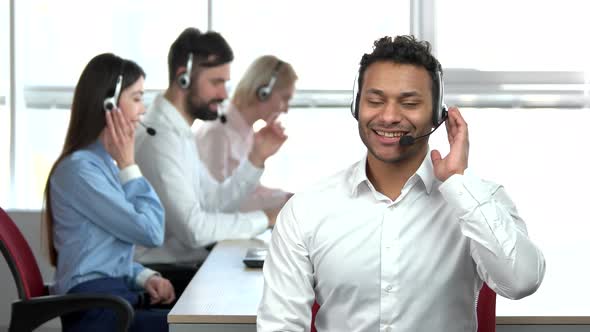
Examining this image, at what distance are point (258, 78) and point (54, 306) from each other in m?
2.07

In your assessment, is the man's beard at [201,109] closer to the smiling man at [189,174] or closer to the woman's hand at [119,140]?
the smiling man at [189,174]

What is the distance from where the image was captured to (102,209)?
2.70 metres

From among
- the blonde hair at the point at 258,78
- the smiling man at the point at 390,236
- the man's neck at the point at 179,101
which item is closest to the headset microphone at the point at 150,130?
the man's neck at the point at 179,101

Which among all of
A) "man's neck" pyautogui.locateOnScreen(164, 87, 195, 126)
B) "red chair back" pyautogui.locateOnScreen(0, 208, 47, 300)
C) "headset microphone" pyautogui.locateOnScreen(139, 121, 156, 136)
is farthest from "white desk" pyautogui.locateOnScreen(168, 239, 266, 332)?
"man's neck" pyautogui.locateOnScreen(164, 87, 195, 126)

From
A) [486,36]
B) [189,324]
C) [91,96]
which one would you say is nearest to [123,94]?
[91,96]

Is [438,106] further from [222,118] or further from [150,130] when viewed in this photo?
[222,118]

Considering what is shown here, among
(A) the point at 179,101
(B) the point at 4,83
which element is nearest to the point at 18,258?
(A) the point at 179,101

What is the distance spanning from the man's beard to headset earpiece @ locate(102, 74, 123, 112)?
60 centimetres

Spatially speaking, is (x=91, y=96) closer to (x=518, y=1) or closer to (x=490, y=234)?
(x=490, y=234)

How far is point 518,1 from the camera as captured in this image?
14.6 ft

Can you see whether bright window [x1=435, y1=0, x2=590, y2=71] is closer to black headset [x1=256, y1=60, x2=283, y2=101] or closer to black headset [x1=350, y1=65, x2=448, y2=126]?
black headset [x1=256, y1=60, x2=283, y2=101]

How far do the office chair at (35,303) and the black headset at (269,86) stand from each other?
193 cm

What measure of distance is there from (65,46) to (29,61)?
0.56 ft

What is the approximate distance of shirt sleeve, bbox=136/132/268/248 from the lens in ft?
10.9
